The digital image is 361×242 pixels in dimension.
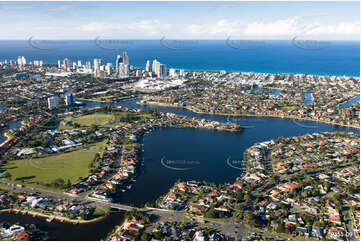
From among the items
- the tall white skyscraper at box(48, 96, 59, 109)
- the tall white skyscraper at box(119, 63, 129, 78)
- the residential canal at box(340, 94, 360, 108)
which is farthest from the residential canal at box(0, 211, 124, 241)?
the tall white skyscraper at box(119, 63, 129, 78)

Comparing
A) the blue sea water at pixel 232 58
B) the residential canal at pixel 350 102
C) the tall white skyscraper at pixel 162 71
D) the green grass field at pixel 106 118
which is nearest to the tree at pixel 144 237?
the green grass field at pixel 106 118

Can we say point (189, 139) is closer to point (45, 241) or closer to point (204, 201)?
point (204, 201)

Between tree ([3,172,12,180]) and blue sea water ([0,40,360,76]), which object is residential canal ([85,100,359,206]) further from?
blue sea water ([0,40,360,76])

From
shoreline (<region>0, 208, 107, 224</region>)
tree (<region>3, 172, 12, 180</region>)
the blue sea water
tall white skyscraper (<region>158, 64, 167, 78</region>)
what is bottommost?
shoreline (<region>0, 208, 107, 224</region>)

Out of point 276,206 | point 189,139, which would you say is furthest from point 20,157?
point 276,206

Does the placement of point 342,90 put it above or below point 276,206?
above

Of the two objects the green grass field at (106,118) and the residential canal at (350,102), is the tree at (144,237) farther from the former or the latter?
the residential canal at (350,102)

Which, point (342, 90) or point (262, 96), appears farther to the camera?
point (342, 90)

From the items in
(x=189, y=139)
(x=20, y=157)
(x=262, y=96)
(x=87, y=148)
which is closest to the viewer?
(x=20, y=157)
